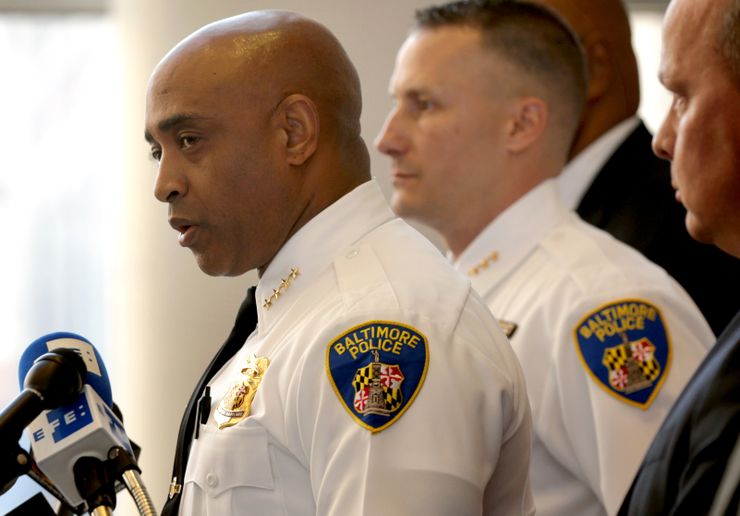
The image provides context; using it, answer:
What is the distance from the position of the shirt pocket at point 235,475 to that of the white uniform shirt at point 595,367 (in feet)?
2.15

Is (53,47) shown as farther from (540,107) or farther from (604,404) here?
(604,404)

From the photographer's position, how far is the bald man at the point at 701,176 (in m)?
1.19

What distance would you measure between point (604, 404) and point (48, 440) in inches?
34.4

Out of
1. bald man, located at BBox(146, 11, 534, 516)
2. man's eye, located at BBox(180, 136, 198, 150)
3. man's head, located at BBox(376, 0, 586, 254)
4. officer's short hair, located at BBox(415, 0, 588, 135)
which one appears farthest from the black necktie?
officer's short hair, located at BBox(415, 0, 588, 135)

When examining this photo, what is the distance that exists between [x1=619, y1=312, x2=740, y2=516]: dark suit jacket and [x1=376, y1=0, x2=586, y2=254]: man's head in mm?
978

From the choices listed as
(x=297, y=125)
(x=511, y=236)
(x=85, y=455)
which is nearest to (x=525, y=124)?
(x=511, y=236)

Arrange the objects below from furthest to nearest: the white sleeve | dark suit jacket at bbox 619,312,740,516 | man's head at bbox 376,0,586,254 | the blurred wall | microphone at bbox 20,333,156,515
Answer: the blurred wall → man's head at bbox 376,0,586,254 → the white sleeve → microphone at bbox 20,333,156,515 → dark suit jacket at bbox 619,312,740,516

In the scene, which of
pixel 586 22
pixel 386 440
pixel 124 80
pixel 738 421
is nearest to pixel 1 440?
pixel 386 440

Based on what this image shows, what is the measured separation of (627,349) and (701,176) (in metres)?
0.61

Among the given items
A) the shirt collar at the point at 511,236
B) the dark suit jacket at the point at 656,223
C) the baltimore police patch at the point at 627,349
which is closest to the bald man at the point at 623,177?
the dark suit jacket at the point at 656,223

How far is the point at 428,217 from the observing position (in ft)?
7.54

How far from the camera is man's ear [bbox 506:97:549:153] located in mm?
2271

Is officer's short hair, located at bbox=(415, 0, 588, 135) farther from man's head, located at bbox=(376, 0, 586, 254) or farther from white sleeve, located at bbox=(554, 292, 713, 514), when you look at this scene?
white sleeve, located at bbox=(554, 292, 713, 514)

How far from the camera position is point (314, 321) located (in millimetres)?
1353
